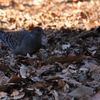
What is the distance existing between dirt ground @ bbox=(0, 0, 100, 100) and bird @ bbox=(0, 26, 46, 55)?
0.50 feet

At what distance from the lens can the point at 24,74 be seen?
9.77ft

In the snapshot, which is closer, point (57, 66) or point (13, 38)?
point (57, 66)

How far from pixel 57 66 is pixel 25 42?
4.05 ft

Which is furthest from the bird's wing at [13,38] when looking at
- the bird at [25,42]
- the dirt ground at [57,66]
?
the dirt ground at [57,66]

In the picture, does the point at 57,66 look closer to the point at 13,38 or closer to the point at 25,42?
the point at 25,42

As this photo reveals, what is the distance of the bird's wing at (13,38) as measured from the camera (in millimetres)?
4338

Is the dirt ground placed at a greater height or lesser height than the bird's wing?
lesser

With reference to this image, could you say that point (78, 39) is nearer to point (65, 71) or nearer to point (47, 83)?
point (65, 71)

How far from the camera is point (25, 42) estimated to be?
13.7 feet

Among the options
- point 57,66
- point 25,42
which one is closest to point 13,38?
point 25,42

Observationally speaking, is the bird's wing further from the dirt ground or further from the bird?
the dirt ground

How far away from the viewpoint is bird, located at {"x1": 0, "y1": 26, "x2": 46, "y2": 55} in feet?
13.5

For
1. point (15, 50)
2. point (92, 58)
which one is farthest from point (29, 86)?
point (15, 50)

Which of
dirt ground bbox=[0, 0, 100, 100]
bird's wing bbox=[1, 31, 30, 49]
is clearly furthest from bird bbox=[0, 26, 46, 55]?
dirt ground bbox=[0, 0, 100, 100]
